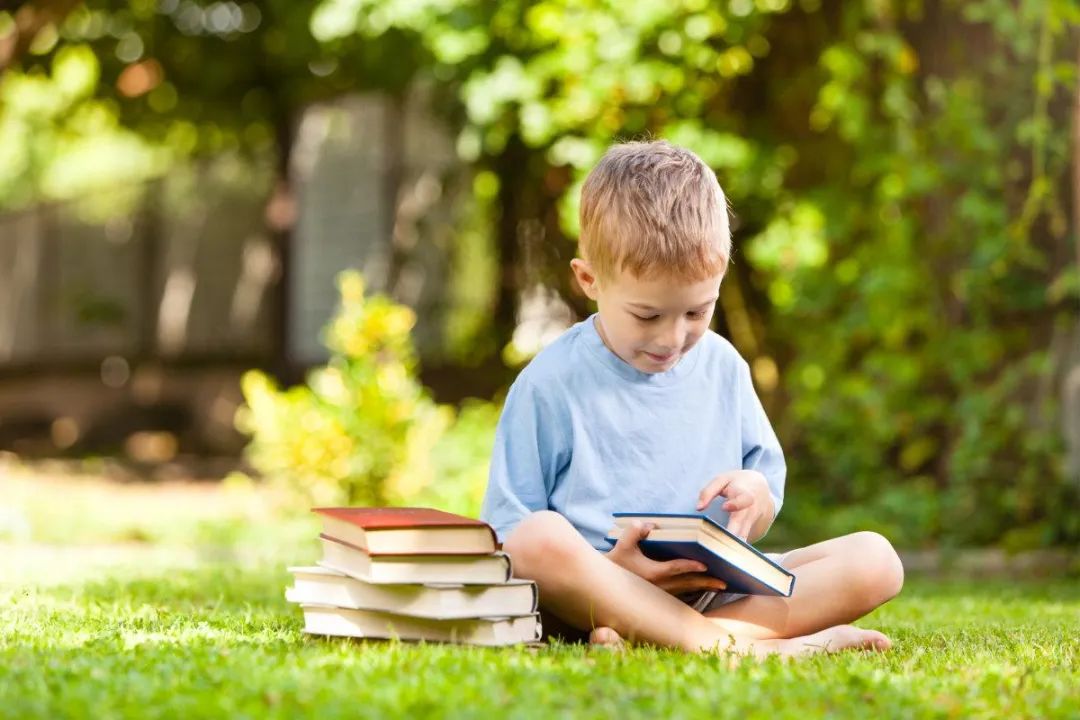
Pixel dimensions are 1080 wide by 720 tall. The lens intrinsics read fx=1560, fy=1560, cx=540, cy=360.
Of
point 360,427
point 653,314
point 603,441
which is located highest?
point 653,314

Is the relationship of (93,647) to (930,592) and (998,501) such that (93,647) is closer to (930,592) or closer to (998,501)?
(930,592)

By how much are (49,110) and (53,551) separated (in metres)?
14.1

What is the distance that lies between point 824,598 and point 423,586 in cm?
97

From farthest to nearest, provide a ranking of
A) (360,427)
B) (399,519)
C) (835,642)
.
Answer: (360,427)
(835,642)
(399,519)

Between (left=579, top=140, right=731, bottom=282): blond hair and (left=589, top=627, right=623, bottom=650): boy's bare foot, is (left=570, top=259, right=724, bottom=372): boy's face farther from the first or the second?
(left=589, top=627, right=623, bottom=650): boy's bare foot

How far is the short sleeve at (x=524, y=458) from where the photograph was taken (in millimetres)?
3543

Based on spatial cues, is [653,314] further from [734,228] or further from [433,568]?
[734,228]

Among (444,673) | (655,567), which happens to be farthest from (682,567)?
(444,673)

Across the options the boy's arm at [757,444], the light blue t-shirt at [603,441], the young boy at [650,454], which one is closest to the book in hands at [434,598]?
the young boy at [650,454]

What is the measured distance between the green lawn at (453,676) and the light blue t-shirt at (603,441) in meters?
0.42

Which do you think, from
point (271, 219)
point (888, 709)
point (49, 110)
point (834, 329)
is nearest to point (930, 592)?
point (834, 329)

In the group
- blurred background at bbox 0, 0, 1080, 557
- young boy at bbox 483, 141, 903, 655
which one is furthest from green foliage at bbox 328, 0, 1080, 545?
young boy at bbox 483, 141, 903, 655

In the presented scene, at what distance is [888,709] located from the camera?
8.73 ft

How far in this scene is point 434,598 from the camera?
323 centimetres
